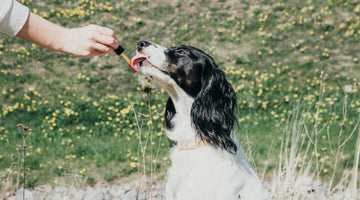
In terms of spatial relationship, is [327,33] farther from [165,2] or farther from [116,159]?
[116,159]

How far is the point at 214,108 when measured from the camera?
2.86 metres

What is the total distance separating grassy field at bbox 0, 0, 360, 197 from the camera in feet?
18.3

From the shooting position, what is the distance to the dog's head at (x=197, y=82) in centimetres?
278

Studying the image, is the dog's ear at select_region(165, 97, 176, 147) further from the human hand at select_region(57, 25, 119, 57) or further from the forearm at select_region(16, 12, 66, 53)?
the forearm at select_region(16, 12, 66, 53)

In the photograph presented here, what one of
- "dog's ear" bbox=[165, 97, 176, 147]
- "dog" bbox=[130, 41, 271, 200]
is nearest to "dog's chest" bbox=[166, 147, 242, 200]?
"dog" bbox=[130, 41, 271, 200]

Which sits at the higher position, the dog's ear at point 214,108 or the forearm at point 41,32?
the forearm at point 41,32

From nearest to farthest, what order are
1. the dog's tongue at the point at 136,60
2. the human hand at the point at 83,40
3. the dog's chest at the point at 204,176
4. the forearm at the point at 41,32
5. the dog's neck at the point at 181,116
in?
the forearm at the point at 41,32 → the human hand at the point at 83,40 → the dog's chest at the point at 204,176 → the dog's tongue at the point at 136,60 → the dog's neck at the point at 181,116

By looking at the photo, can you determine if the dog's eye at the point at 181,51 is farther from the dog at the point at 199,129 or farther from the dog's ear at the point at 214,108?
the dog's ear at the point at 214,108

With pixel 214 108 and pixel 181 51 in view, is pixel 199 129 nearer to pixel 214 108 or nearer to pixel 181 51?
pixel 214 108

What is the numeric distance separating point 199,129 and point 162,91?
4831mm

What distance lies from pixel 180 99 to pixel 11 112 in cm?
495

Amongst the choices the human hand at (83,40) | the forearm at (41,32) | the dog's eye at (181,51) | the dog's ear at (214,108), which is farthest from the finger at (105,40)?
the dog's ear at (214,108)

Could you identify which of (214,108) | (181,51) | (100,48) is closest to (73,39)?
(100,48)

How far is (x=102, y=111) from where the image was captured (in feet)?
22.3
